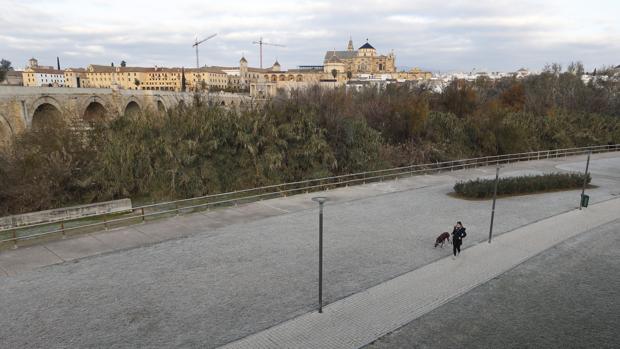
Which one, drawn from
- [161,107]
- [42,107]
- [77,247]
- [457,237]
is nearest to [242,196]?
[77,247]

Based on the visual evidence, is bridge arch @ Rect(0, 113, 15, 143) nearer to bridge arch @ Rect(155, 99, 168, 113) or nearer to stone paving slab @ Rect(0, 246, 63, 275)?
bridge arch @ Rect(155, 99, 168, 113)

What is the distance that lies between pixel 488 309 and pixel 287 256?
5533 mm

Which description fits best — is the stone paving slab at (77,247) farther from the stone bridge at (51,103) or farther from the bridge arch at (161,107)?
the stone bridge at (51,103)

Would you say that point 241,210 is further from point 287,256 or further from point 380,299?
point 380,299

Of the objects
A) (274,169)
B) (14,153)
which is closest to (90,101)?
(14,153)

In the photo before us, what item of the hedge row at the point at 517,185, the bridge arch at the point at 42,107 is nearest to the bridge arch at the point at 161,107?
the bridge arch at the point at 42,107

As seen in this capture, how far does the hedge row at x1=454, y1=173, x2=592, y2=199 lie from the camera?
19.8 metres

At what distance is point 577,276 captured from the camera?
1116cm

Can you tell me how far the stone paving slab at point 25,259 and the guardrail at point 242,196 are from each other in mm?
405

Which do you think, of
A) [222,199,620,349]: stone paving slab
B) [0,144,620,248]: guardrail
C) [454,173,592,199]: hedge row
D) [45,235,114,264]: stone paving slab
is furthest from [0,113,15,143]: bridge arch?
[222,199,620,349]: stone paving slab

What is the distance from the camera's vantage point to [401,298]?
9625mm

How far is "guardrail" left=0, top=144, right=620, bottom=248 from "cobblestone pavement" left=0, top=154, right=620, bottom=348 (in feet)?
2.95

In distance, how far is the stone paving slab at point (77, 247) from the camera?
11.8 metres

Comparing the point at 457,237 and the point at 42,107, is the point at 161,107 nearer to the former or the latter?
the point at 42,107
